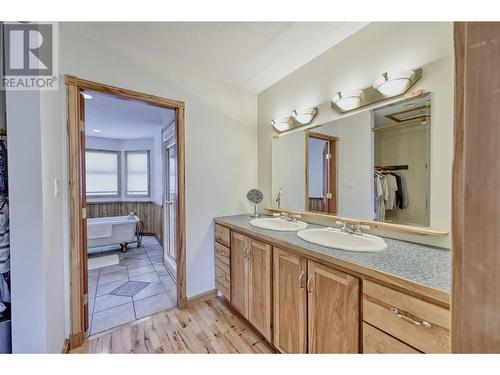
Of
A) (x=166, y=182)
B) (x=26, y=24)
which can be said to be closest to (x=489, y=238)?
(x=26, y=24)

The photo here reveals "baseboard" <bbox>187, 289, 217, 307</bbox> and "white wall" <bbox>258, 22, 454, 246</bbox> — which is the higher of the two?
"white wall" <bbox>258, 22, 454, 246</bbox>

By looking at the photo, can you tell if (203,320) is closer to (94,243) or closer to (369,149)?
(369,149)

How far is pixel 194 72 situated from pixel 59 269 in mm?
2053

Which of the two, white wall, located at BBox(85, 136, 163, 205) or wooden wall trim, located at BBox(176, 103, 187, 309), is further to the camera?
white wall, located at BBox(85, 136, 163, 205)

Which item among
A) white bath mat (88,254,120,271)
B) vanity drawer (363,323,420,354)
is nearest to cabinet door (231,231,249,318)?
vanity drawer (363,323,420,354)

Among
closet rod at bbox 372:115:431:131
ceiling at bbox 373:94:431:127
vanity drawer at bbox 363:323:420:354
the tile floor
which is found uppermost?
ceiling at bbox 373:94:431:127

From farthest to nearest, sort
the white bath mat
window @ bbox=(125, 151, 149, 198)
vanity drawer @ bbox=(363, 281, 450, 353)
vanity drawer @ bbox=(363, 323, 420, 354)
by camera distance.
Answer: window @ bbox=(125, 151, 149, 198) → the white bath mat → vanity drawer @ bbox=(363, 323, 420, 354) → vanity drawer @ bbox=(363, 281, 450, 353)

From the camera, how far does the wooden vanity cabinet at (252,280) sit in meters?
1.56

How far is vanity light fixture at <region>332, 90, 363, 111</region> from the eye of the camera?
5.17ft

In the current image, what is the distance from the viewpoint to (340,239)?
1.50 m

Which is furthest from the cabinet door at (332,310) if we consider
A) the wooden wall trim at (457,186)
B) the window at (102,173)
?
the window at (102,173)

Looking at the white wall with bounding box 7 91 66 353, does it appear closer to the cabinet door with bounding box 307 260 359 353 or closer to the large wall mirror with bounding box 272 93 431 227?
the cabinet door with bounding box 307 260 359 353

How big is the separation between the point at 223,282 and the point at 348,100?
80.0 inches

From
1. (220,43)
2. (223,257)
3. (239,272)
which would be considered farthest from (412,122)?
(223,257)
